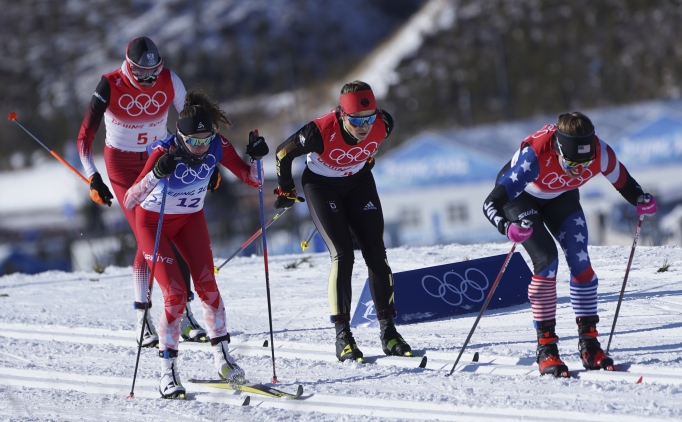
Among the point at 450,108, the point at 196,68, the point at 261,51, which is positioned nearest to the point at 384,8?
the point at 261,51

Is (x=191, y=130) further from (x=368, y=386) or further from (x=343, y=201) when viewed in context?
(x=368, y=386)

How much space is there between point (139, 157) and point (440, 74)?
5132 cm

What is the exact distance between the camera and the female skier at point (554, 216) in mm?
5137

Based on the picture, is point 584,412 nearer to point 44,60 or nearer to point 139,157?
point 139,157

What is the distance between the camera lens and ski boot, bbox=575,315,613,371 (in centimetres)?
513

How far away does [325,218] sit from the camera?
229 inches

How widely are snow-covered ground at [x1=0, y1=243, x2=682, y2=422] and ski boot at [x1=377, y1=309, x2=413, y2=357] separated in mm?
129

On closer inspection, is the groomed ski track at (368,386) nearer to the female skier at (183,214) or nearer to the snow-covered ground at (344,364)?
the snow-covered ground at (344,364)

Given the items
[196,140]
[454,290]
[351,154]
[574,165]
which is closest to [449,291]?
[454,290]

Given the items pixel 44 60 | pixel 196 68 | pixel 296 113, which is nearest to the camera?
pixel 296 113

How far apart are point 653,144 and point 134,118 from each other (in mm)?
24995

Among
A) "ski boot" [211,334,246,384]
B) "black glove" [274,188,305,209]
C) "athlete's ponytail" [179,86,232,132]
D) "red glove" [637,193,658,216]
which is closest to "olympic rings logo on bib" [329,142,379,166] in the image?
"black glove" [274,188,305,209]

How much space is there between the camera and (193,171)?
17.4 ft

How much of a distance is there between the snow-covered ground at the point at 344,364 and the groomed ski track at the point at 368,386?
1cm
